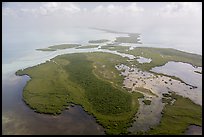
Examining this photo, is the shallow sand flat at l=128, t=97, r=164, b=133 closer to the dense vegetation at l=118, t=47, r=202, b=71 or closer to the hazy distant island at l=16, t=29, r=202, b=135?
the hazy distant island at l=16, t=29, r=202, b=135

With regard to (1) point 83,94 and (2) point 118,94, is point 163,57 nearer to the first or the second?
(2) point 118,94

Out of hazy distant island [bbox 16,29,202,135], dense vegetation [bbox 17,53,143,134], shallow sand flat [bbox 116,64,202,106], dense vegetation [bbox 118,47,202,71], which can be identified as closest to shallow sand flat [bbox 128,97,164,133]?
hazy distant island [bbox 16,29,202,135]

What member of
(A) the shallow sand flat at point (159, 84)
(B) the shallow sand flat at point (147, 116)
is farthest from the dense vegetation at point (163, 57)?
(B) the shallow sand flat at point (147, 116)

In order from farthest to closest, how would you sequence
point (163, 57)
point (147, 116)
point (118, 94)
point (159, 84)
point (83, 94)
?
point (163, 57) < point (159, 84) < point (83, 94) < point (118, 94) < point (147, 116)

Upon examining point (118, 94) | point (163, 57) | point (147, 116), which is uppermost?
point (163, 57)

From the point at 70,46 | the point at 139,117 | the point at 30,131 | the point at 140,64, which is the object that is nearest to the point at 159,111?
the point at 139,117

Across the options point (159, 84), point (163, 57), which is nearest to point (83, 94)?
point (159, 84)

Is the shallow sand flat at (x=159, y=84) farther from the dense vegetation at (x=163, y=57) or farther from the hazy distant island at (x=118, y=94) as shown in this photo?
the dense vegetation at (x=163, y=57)

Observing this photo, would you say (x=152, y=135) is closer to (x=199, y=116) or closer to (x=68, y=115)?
(x=199, y=116)
